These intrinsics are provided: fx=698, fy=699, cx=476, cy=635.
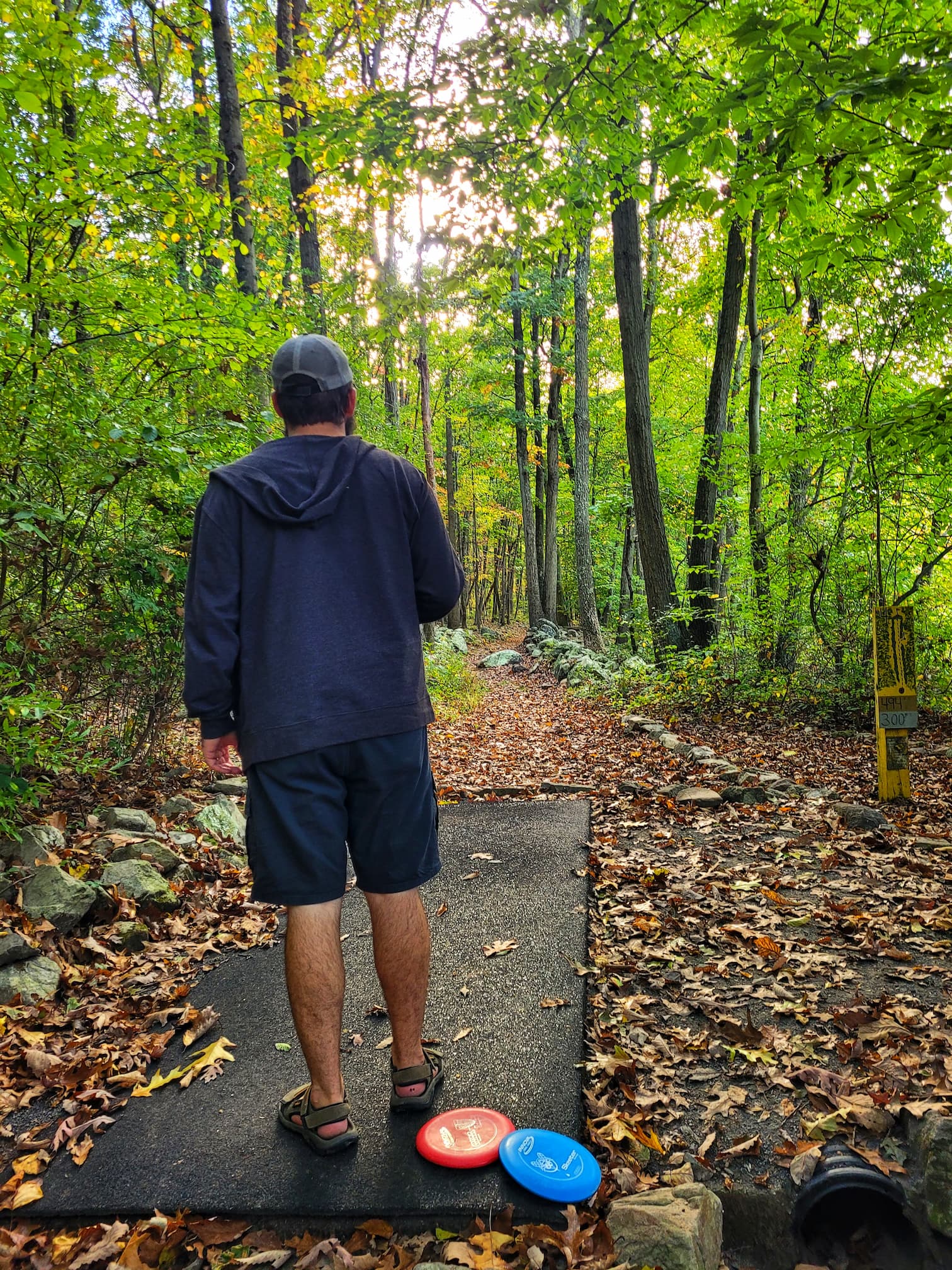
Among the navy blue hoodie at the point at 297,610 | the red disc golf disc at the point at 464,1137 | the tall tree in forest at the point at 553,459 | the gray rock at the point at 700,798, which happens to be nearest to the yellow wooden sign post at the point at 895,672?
the gray rock at the point at 700,798

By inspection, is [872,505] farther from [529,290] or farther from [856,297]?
[529,290]

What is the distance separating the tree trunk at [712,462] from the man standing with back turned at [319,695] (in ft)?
26.0

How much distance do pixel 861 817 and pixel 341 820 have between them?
4.21m

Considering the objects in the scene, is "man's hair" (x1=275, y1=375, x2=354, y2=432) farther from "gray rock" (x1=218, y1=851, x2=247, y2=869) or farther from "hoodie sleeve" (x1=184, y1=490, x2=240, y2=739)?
"gray rock" (x1=218, y1=851, x2=247, y2=869)

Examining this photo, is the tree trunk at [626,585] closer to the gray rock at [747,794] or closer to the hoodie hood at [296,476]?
the gray rock at [747,794]

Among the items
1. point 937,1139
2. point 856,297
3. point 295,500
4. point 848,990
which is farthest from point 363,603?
point 856,297

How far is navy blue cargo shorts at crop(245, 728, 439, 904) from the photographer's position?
206cm

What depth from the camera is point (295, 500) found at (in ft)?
7.03

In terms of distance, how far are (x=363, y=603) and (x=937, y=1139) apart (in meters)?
2.28

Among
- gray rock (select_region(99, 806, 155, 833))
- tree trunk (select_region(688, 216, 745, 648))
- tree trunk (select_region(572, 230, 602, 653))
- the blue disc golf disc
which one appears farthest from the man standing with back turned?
tree trunk (select_region(572, 230, 602, 653))

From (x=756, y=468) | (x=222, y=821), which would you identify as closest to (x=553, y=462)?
(x=756, y=468)

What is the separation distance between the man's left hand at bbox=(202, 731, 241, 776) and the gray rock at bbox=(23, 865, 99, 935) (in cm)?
208

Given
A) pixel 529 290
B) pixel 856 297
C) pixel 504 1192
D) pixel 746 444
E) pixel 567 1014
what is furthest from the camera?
pixel 529 290

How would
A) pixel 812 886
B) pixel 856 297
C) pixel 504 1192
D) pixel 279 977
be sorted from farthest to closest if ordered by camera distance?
pixel 856 297, pixel 812 886, pixel 279 977, pixel 504 1192
